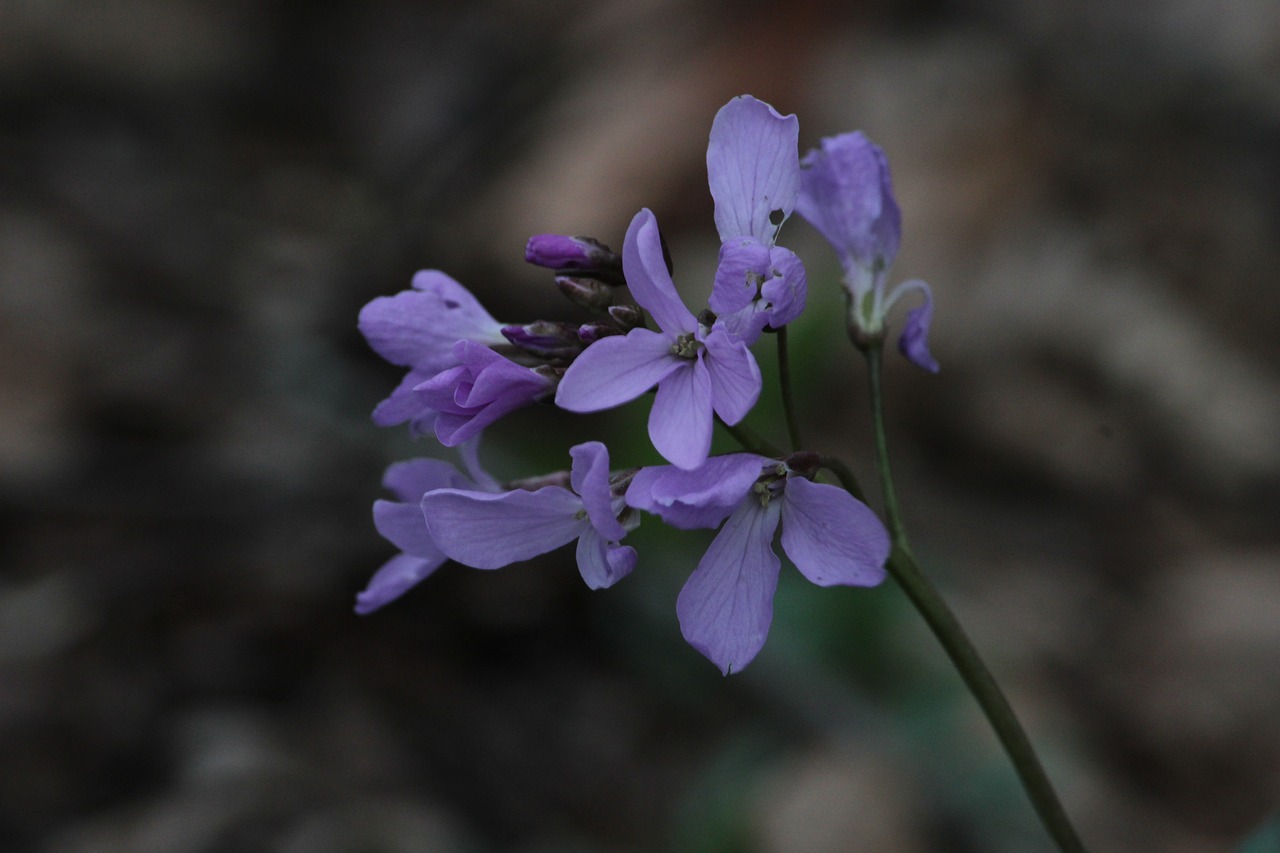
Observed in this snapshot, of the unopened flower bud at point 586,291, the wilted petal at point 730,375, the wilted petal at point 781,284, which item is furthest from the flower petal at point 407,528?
the wilted petal at point 781,284

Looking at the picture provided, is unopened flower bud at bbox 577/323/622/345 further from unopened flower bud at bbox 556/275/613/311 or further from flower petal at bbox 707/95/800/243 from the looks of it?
flower petal at bbox 707/95/800/243

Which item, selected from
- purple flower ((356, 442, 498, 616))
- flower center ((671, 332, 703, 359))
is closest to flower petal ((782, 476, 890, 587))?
flower center ((671, 332, 703, 359))

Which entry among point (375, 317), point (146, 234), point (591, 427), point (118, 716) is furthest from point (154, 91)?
point (375, 317)

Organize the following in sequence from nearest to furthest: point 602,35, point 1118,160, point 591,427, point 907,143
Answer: point 591,427, point 1118,160, point 907,143, point 602,35

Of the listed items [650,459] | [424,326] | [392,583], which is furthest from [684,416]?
[650,459]

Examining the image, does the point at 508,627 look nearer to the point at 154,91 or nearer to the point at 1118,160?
the point at 1118,160
